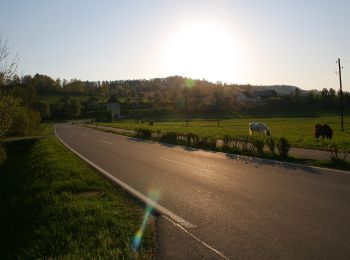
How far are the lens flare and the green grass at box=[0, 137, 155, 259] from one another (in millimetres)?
92

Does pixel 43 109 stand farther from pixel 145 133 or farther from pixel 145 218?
pixel 145 218

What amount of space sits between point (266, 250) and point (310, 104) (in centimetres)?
12080

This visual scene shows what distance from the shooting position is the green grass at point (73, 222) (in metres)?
6.73

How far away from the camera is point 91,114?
144m

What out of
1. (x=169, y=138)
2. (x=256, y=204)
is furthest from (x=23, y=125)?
(x=256, y=204)

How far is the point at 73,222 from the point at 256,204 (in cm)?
401

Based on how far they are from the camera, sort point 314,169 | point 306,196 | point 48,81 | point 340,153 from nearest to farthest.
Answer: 1. point 306,196
2. point 314,169
3. point 340,153
4. point 48,81

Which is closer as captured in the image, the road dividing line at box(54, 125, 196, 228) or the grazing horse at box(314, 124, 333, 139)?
the road dividing line at box(54, 125, 196, 228)

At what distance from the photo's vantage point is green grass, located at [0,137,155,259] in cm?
673

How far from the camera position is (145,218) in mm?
8766

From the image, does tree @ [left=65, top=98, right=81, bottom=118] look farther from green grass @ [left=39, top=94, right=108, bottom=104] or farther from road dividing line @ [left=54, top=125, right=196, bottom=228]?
road dividing line @ [left=54, top=125, right=196, bottom=228]

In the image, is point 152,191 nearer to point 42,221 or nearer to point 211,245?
point 42,221

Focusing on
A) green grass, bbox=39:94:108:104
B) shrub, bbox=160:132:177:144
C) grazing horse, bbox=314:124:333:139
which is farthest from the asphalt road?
green grass, bbox=39:94:108:104

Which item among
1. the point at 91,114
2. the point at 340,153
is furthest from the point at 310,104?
the point at 340,153
